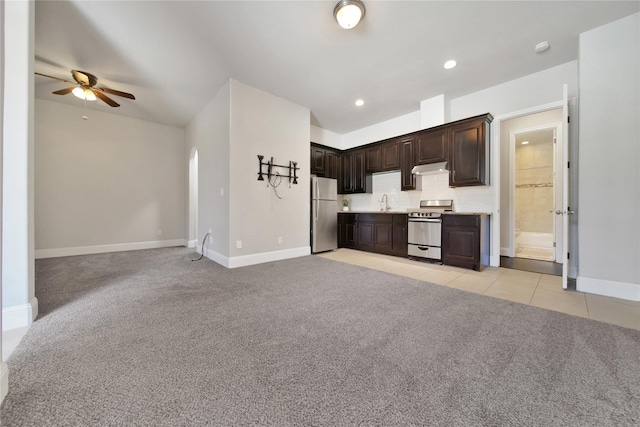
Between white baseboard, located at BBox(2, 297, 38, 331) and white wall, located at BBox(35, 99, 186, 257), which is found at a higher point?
white wall, located at BBox(35, 99, 186, 257)

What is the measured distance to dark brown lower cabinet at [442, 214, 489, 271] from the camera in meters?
3.37

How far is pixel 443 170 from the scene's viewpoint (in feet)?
13.1

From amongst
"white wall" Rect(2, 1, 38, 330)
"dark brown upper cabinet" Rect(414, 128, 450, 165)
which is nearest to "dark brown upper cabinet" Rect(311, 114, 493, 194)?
"dark brown upper cabinet" Rect(414, 128, 450, 165)

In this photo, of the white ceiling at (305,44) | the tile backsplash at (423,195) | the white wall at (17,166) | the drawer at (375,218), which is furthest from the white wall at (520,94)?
the white wall at (17,166)

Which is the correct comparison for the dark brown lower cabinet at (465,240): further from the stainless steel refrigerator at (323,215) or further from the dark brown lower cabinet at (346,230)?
the stainless steel refrigerator at (323,215)

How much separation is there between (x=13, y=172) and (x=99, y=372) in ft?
5.80

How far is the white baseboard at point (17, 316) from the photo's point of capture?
1703 mm

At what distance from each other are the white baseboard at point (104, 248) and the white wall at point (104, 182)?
1cm

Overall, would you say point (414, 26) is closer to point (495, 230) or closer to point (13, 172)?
point (495, 230)

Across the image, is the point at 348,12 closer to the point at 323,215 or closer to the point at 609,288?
the point at 323,215

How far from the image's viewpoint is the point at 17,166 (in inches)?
70.0

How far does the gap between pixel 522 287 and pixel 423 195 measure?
2.26 m

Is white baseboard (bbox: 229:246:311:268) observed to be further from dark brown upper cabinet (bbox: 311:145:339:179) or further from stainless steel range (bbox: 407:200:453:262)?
stainless steel range (bbox: 407:200:453:262)

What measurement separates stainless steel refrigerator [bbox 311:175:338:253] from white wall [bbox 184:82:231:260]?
66.6 inches
